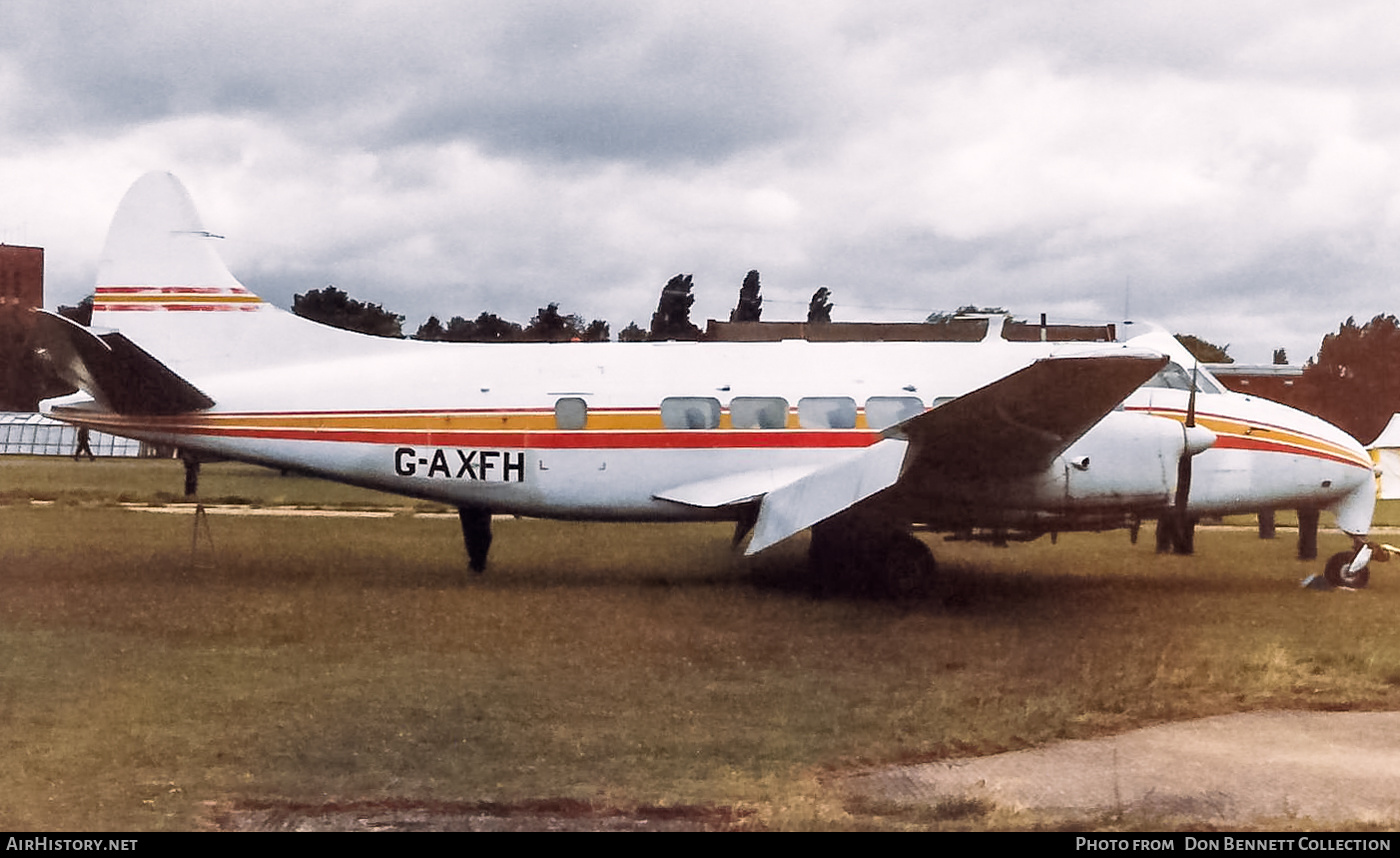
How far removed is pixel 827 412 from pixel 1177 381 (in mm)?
4191

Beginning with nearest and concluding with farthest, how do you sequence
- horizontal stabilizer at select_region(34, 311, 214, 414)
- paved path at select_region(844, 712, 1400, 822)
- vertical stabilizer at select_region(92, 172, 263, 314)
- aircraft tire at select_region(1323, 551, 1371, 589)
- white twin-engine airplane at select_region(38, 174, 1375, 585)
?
paved path at select_region(844, 712, 1400, 822)
horizontal stabilizer at select_region(34, 311, 214, 414)
white twin-engine airplane at select_region(38, 174, 1375, 585)
aircraft tire at select_region(1323, 551, 1371, 589)
vertical stabilizer at select_region(92, 172, 263, 314)

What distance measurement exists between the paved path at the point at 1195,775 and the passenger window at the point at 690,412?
7.02 meters

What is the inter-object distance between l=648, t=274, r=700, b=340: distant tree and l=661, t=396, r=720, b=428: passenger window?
7.99 ft

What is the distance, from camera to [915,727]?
7191 millimetres

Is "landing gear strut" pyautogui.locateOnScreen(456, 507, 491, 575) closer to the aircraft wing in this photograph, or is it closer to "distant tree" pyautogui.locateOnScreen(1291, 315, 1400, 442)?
the aircraft wing

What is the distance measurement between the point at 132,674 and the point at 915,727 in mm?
5572

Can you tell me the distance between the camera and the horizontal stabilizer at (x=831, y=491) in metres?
11.2

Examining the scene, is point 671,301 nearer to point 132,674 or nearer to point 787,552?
point 787,552

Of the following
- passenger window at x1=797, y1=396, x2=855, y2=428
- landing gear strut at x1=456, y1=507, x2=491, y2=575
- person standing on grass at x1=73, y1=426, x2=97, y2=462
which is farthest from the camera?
person standing on grass at x1=73, y1=426, x2=97, y2=462

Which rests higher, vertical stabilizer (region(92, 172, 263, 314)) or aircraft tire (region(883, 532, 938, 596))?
vertical stabilizer (region(92, 172, 263, 314))

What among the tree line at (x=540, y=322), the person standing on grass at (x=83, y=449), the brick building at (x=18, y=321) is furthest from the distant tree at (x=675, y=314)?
the person standing on grass at (x=83, y=449)

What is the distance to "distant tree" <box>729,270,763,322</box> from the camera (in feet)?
52.2

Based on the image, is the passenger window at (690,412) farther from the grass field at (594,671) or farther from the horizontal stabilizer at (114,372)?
the horizontal stabilizer at (114,372)

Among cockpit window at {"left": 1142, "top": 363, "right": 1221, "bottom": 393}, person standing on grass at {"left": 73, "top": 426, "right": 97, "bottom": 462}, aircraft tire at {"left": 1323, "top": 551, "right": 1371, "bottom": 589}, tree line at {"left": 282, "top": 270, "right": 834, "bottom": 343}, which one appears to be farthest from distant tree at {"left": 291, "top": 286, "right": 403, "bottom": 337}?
person standing on grass at {"left": 73, "top": 426, "right": 97, "bottom": 462}
